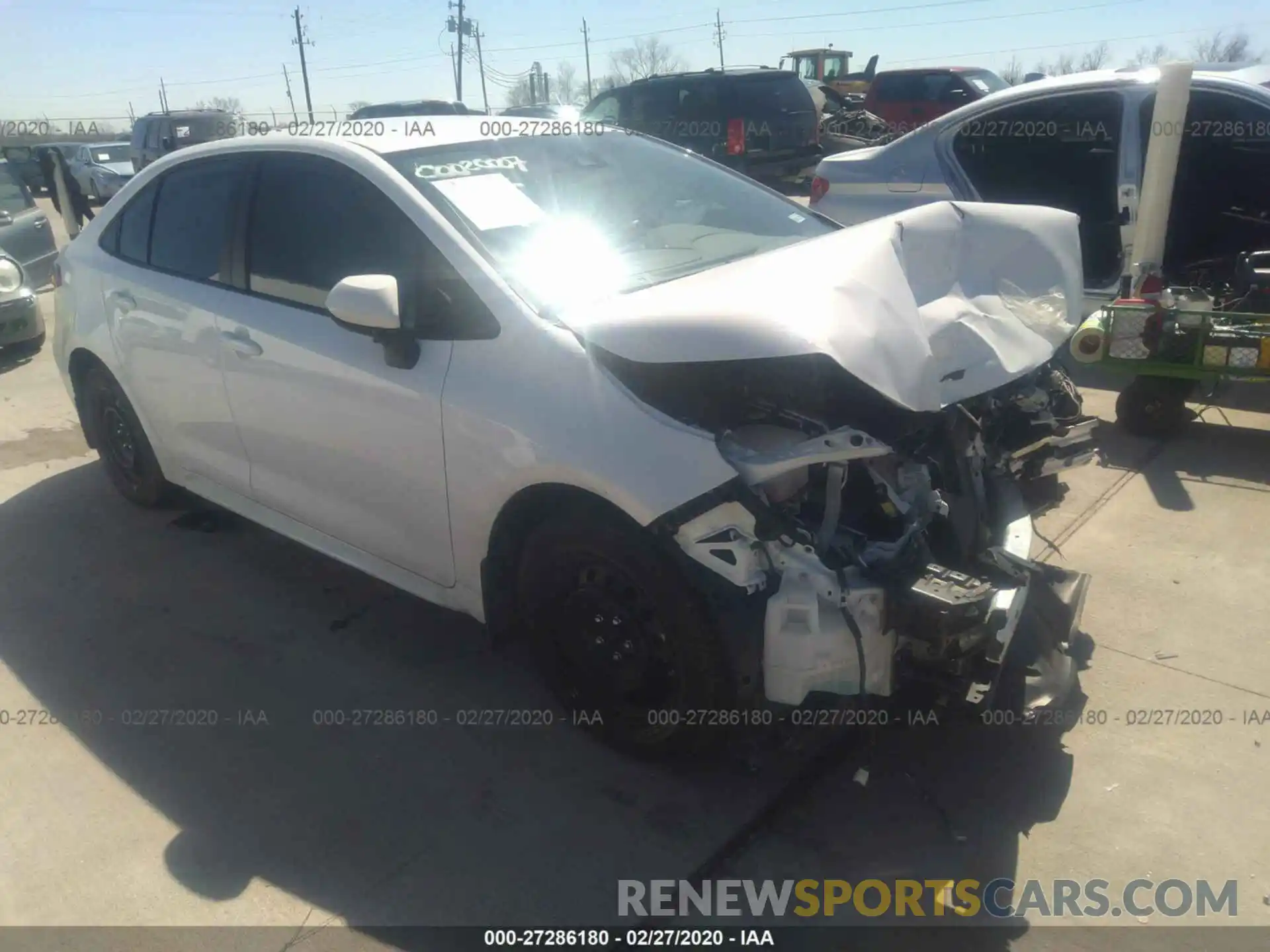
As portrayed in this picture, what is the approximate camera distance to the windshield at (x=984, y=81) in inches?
723

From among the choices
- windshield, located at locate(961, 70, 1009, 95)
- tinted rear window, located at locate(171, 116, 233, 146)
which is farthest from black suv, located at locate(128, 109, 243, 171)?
windshield, located at locate(961, 70, 1009, 95)

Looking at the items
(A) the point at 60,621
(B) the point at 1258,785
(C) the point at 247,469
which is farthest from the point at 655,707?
(A) the point at 60,621

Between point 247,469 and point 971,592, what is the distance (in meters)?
2.75

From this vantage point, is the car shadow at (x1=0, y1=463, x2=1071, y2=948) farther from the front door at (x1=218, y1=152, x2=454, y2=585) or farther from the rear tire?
the rear tire

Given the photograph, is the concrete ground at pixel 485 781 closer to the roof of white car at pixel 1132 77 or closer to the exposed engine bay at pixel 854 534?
the exposed engine bay at pixel 854 534

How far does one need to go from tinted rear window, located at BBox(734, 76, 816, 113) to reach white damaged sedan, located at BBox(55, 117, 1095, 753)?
36.8 feet

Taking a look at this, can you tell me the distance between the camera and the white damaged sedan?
8.25 ft

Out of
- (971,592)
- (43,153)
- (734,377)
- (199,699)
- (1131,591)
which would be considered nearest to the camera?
(971,592)

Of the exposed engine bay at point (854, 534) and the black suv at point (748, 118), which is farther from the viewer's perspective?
the black suv at point (748, 118)

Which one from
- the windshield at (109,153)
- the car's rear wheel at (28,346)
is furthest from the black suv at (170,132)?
the car's rear wheel at (28,346)

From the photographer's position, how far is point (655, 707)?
2.86 m

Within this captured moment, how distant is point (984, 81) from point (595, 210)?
58.1 ft

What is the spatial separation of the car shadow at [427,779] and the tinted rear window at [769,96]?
12.1 m

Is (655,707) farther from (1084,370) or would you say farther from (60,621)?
(1084,370)
